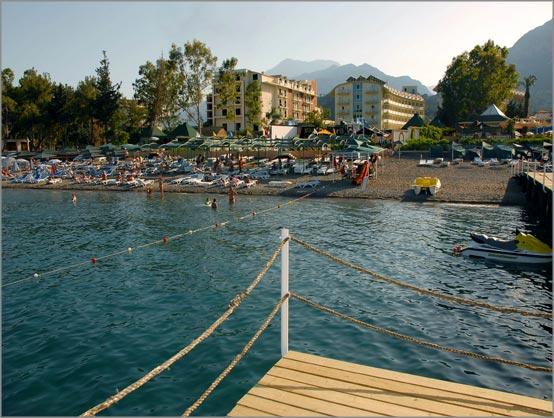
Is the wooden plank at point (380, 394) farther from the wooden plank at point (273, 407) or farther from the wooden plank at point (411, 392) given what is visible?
the wooden plank at point (273, 407)

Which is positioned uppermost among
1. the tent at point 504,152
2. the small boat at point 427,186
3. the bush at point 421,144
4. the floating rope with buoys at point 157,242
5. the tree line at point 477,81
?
the tree line at point 477,81

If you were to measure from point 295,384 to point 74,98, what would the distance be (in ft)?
298

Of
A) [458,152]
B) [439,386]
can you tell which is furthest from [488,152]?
[439,386]

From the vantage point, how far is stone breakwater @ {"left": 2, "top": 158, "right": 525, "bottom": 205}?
38938 mm

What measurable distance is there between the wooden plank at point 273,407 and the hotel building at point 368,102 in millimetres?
120278

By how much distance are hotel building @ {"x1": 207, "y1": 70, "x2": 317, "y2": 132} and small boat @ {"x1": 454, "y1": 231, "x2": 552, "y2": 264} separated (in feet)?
287

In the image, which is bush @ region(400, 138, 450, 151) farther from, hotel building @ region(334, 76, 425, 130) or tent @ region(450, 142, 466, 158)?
hotel building @ region(334, 76, 425, 130)

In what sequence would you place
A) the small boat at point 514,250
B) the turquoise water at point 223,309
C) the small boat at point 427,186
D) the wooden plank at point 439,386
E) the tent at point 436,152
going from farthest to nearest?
1. the tent at point 436,152
2. the small boat at point 427,186
3. the small boat at point 514,250
4. the turquoise water at point 223,309
5. the wooden plank at point 439,386

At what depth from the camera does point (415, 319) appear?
14625mm

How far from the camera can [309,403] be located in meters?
6.06

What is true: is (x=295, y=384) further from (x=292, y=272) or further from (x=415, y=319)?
(x=292, y=272)

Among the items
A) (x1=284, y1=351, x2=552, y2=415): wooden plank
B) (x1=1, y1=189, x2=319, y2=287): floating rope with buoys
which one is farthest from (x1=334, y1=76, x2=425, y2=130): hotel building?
(x1=284, y1=351, x2=552, y2=415): wooden plank

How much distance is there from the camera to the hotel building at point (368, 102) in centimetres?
12499

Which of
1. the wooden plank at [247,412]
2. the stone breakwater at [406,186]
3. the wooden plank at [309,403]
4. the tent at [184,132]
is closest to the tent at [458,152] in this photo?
the stone breakwater at [406,186]
